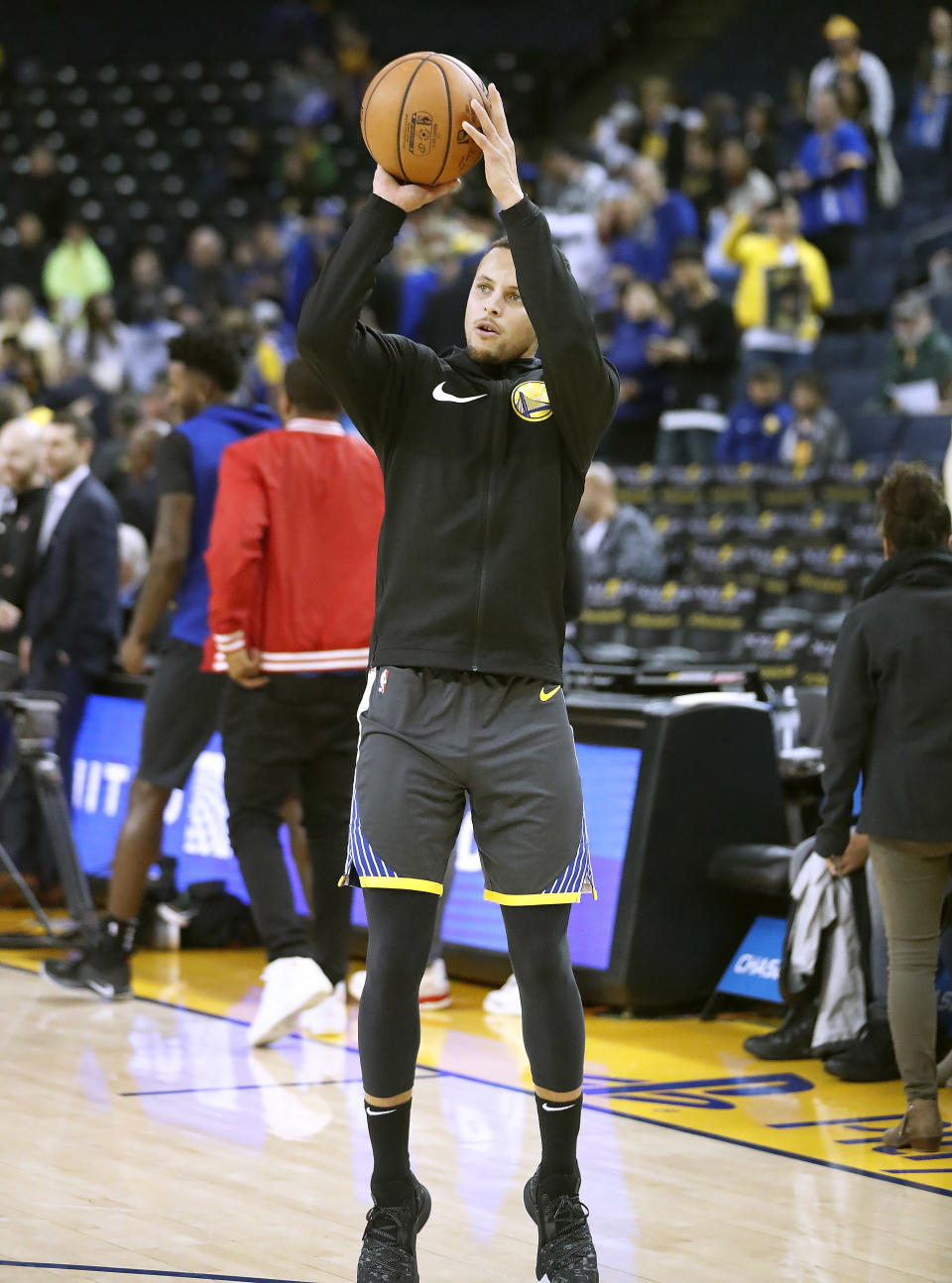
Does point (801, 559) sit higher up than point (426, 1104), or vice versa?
point (801, 559)

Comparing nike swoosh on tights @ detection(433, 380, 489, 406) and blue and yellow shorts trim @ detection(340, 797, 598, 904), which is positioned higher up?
nike swoosh on tights @ detection(433, 380, 489, 406)

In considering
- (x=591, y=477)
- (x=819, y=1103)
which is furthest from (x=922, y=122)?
(x=819, y=1103)

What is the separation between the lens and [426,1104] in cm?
484

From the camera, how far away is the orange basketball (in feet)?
10.9

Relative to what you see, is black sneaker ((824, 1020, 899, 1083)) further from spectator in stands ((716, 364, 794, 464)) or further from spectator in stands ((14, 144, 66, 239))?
spectator in stands ((14, 144, 66, 239))

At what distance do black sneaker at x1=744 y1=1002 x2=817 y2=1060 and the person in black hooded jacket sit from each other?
1.05 m

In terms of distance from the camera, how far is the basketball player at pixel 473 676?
327 cm

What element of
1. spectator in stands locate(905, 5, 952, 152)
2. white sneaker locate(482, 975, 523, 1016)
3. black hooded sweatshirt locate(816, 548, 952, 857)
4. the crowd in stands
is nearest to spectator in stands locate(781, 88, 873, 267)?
the crowd in stands

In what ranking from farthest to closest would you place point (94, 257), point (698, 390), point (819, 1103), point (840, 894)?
point (94, 257) < point (698, 390) < point (840, 894) < point (819, 1103)

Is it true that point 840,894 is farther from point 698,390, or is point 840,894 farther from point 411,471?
point 698,390

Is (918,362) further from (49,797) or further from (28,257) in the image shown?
(28,257)

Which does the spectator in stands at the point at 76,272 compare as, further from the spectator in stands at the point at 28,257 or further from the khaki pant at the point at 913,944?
the khaki pant at the point at 913,944

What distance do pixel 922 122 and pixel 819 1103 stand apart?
38.4 ft

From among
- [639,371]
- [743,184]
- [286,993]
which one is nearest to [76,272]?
[743,184]
